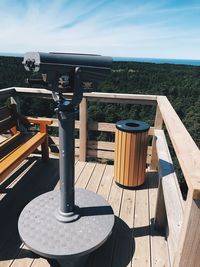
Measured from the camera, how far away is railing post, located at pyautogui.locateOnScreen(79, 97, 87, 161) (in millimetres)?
3194

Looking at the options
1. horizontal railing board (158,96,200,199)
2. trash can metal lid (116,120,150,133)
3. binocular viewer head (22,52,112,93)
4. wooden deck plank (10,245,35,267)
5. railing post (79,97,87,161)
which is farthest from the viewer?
railing post (79,97,87,161)

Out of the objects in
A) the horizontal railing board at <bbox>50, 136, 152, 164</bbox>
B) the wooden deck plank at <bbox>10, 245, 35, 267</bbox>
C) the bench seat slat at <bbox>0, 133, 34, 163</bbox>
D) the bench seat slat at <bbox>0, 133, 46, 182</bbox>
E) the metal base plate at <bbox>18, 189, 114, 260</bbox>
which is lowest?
the wooden deck plank at <bbox>10, 245, 35, 267</bbox>

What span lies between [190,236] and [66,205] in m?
1.01

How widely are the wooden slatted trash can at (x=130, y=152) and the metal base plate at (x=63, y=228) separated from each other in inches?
31.3

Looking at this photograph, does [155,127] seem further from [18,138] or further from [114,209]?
[18,138]

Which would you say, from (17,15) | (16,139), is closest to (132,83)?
(17,15)

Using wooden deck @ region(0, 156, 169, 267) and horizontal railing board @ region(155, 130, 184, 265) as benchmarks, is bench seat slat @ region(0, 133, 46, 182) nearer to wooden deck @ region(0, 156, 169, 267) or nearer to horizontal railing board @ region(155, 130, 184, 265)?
wooden deck @ region(0, 156, 169, 267)

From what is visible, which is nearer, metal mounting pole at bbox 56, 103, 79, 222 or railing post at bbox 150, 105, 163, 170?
metal mounting pole at bbox 56, 103, 79, 222

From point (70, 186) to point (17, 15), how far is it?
13.3 feet

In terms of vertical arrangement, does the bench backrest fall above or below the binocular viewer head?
below

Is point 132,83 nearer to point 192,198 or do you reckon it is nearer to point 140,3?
point 140,3

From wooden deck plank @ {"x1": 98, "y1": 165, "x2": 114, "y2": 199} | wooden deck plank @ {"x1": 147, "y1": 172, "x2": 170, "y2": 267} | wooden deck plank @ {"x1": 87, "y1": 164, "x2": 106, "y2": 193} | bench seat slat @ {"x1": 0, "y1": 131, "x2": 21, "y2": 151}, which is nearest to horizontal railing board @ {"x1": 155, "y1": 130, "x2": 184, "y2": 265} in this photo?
wooden deck plank @ {"x1": 147, "y1": 172, "x2": 170, "y2": 267}

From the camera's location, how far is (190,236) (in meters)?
0.94

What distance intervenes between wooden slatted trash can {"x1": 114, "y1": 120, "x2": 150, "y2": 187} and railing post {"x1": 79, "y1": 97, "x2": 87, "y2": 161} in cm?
63
